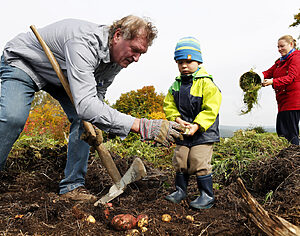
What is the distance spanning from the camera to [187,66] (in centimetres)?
288

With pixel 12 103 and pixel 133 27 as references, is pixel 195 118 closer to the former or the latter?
pixel 133 27

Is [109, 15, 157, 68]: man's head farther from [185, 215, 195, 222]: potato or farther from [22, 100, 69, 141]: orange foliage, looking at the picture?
[22, 100, 69, 141]: orange foliage

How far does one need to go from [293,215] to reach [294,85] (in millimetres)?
3734

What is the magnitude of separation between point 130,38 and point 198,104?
99 cm

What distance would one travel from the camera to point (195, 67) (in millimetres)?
2906

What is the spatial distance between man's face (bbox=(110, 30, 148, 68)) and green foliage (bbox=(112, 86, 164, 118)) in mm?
3523

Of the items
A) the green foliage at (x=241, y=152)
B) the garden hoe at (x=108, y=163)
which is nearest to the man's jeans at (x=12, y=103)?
A: the garden hoe at (x=108, y=163)

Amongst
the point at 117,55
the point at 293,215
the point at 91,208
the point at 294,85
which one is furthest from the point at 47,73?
the point at 294,85

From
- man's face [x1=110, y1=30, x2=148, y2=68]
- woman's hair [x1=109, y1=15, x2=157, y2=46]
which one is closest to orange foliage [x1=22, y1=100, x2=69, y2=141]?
man's face [x1=110, y1=30, x2=148, y2=68]

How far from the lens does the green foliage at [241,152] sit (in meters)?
3.76

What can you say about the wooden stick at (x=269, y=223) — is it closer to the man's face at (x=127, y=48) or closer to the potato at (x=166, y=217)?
the potato at (x=166, y=217)

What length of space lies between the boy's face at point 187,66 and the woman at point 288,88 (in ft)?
8.25

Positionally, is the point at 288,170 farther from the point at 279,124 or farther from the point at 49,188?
the point at 49,188

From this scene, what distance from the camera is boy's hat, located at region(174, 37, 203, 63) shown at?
281cm
